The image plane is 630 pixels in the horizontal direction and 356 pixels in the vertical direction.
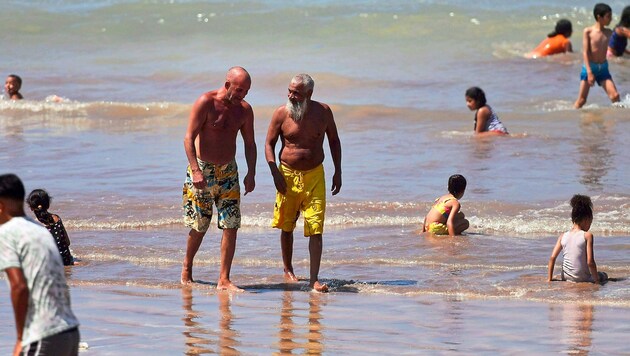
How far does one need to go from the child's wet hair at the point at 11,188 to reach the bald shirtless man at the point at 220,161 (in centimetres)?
350

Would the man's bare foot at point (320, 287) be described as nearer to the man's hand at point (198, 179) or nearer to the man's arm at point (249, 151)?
the man's arm at point (249, 151)

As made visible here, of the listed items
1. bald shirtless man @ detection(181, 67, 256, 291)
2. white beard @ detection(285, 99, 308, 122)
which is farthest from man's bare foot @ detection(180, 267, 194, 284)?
white beard @ detection(285, 99, 308, 122)

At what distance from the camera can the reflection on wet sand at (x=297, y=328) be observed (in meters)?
6.20

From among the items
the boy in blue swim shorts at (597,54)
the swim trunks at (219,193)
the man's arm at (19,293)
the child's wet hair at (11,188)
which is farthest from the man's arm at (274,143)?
the boy in blue swim shorts at (597,54)

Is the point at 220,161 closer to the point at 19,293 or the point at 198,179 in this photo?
the point at 198,179

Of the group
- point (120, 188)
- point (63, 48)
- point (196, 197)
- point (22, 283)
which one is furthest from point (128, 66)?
point (22, 283)

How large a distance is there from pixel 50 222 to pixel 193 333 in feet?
9.85

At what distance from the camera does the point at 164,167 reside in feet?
46.1

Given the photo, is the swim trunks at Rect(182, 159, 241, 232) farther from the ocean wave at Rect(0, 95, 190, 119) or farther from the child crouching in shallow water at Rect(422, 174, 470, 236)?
the ocean wave at Rect(0, 95, 190, 119)

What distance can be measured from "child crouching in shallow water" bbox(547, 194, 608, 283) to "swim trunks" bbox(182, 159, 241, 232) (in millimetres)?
2238

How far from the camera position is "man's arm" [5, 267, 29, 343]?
14.1 ft

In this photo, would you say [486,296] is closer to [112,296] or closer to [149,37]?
[112,296]

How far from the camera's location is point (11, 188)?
449 cm

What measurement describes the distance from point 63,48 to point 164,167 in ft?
47.2
